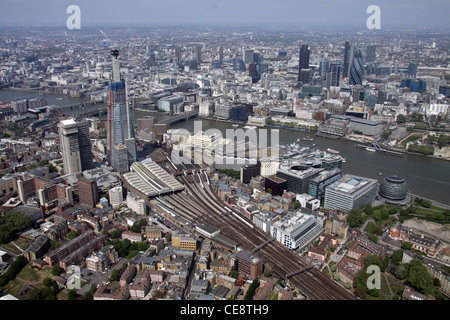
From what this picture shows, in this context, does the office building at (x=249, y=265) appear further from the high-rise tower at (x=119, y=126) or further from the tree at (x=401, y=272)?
the high-rise tower at (x=119, y=126)

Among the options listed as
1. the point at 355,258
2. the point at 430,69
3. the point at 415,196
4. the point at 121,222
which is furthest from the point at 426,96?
the point at 121,222

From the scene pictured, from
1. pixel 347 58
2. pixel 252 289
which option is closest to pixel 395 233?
pixel 252 289

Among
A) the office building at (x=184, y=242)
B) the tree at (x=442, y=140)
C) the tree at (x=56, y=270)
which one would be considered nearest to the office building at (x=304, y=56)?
the tree at (x=442, y=140)

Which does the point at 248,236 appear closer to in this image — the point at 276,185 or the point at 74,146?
the point at 276,185

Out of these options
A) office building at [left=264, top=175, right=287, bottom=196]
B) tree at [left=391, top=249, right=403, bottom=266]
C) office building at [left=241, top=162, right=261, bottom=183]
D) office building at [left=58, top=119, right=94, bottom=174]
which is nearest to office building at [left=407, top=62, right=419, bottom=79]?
office building at [left=241, top=162, right=261, bottom=183]

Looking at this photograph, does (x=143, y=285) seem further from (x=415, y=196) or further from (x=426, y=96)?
(x=426, y=96)

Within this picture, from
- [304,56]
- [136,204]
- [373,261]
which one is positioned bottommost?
[373,261]

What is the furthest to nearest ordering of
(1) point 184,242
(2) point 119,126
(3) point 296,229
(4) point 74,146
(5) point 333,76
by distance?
(5) point 333,76
(2) point 119,126
(4) point 74,146
(3) point 296,229
(1) point 184,242

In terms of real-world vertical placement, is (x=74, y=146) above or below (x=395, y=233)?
above
